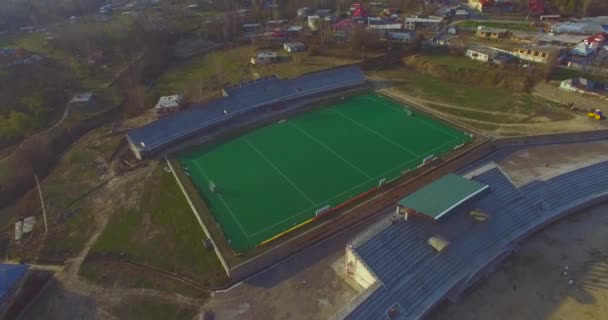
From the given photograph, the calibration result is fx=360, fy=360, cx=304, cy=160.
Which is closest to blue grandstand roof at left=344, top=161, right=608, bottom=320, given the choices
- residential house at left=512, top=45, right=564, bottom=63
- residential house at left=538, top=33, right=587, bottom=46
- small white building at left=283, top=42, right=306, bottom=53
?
residential house at left=512, top=45, right=564, bottom=63

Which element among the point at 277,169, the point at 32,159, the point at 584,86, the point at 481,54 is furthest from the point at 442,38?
the point at 32,159

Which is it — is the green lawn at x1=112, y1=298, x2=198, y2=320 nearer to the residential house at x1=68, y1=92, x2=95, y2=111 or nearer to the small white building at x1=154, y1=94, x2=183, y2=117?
the small white building at x1=154, y1=94, x2=183, y2=117

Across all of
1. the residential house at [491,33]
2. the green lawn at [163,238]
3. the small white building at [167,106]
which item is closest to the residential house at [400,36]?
the residential house at [491,33]

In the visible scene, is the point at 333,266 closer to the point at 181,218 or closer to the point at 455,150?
the point at 181,218

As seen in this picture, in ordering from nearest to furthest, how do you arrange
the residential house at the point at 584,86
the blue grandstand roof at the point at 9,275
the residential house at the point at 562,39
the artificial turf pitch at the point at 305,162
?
the blue grandstand roof at the point at 9,275 < the artificial turf pitch at the point at 305,162 < the residential house at the point at 584,86 < the residential house at the point at 562,39

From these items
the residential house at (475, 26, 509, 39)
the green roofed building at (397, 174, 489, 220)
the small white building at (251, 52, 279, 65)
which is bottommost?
the green roofed building at (397, 174, 489, 220)

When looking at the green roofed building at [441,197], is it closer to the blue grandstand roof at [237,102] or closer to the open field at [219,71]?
the blue grandstand roof at [237,102]

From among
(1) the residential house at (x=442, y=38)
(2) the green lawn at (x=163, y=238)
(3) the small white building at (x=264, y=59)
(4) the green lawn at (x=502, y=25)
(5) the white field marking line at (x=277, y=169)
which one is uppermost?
(4) the green lawn at (x=502, y=25)
